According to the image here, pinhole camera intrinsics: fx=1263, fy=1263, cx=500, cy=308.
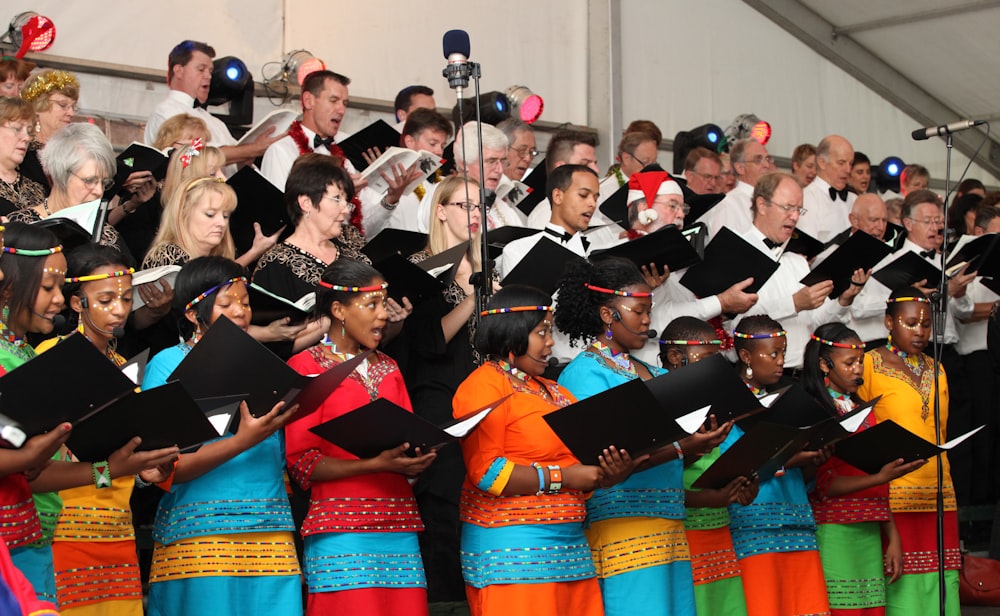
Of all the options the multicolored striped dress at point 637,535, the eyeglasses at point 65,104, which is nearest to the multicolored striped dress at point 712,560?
the multicolored striped dress at point 637,535

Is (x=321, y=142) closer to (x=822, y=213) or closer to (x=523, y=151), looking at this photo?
(x=523, y=151)

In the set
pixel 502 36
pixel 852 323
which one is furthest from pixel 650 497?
pixel 502 36

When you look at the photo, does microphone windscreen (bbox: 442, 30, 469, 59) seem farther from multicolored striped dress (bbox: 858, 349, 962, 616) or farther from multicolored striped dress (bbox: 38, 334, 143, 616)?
multicolored striped dress (bbox: 858, 349, 962, 616)

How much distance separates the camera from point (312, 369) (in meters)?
3.79

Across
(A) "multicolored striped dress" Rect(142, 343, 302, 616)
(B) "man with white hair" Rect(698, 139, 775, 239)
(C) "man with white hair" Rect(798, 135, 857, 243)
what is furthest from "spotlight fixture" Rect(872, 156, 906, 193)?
(A) "multicolored striped dress" Rect(142, 343, 302, 616)

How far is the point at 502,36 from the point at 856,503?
4999 millimetres

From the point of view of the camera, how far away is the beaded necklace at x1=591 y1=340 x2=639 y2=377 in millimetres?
4203

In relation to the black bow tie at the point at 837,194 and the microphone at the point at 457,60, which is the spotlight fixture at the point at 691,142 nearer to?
the black bow tie at the point at 837,194

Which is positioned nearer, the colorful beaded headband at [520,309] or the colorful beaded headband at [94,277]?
the colorful beaded headband at [94,277]

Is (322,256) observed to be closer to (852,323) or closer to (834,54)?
(852,323)

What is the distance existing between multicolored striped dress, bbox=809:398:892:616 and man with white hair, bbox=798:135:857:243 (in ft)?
9.36

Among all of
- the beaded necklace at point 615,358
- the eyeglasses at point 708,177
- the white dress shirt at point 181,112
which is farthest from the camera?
the eyeglasses at point 708,177

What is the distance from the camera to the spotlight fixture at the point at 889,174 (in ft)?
31.6

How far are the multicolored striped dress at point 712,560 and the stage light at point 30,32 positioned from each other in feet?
13.3
